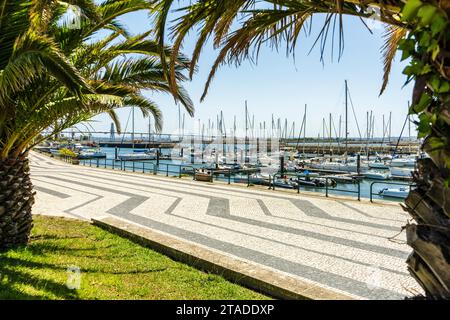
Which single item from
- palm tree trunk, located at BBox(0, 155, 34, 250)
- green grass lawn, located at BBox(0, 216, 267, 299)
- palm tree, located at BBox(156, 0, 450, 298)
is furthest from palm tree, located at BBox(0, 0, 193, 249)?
palm tree, located at BBox(156, 0, 450, 298)

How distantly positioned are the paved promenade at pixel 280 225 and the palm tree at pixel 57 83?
3423 millimetres

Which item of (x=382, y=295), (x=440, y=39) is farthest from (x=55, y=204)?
(x=440, y=39)

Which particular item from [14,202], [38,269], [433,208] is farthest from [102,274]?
[433,208]

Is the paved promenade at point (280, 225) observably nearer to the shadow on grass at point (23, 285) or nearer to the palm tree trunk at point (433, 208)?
the palm tree trunk at point (433, 208)

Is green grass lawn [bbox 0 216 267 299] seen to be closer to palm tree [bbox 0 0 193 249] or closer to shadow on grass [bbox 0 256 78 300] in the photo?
shadow on grass [bbox 0 256 78 300]

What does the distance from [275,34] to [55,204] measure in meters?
11.5

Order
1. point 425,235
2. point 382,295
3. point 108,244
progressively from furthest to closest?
point 108,244, point 382,295, point 425,235

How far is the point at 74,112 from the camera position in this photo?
5547mm

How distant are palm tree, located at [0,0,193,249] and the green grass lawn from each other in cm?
93

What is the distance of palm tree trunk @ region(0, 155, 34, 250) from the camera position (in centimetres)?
567

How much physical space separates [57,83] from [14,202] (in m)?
2.28

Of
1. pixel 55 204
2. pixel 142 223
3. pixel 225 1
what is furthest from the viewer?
pixel 55 204

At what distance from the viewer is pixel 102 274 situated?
16.0 feet
